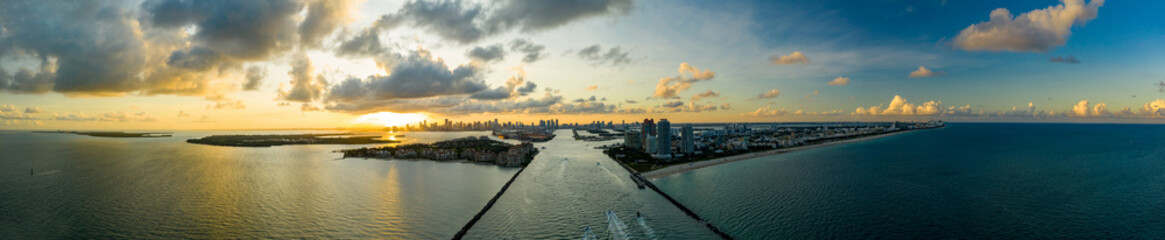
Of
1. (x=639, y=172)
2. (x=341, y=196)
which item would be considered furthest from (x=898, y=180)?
(x=341, y=196)

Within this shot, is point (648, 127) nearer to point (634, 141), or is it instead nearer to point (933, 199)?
point (634, 141)

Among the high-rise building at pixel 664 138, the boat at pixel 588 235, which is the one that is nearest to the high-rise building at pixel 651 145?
the high-rise building at pixel 664 138

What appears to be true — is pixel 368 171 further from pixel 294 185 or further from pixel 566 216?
pixel 566 216

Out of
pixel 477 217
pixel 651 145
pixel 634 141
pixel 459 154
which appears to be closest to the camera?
pixel 477 217

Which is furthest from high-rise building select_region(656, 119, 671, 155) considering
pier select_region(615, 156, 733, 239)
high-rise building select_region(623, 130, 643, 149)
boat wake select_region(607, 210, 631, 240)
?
boat wake select_region(607, 210, 631, 240)

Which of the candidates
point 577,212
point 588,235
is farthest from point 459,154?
point 588,235

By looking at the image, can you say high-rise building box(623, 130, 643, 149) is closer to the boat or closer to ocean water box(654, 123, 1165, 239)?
ocean water box(654, 123, 1165, 239)

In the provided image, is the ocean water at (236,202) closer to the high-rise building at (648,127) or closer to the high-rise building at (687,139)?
the high-rise building at (687,139)
